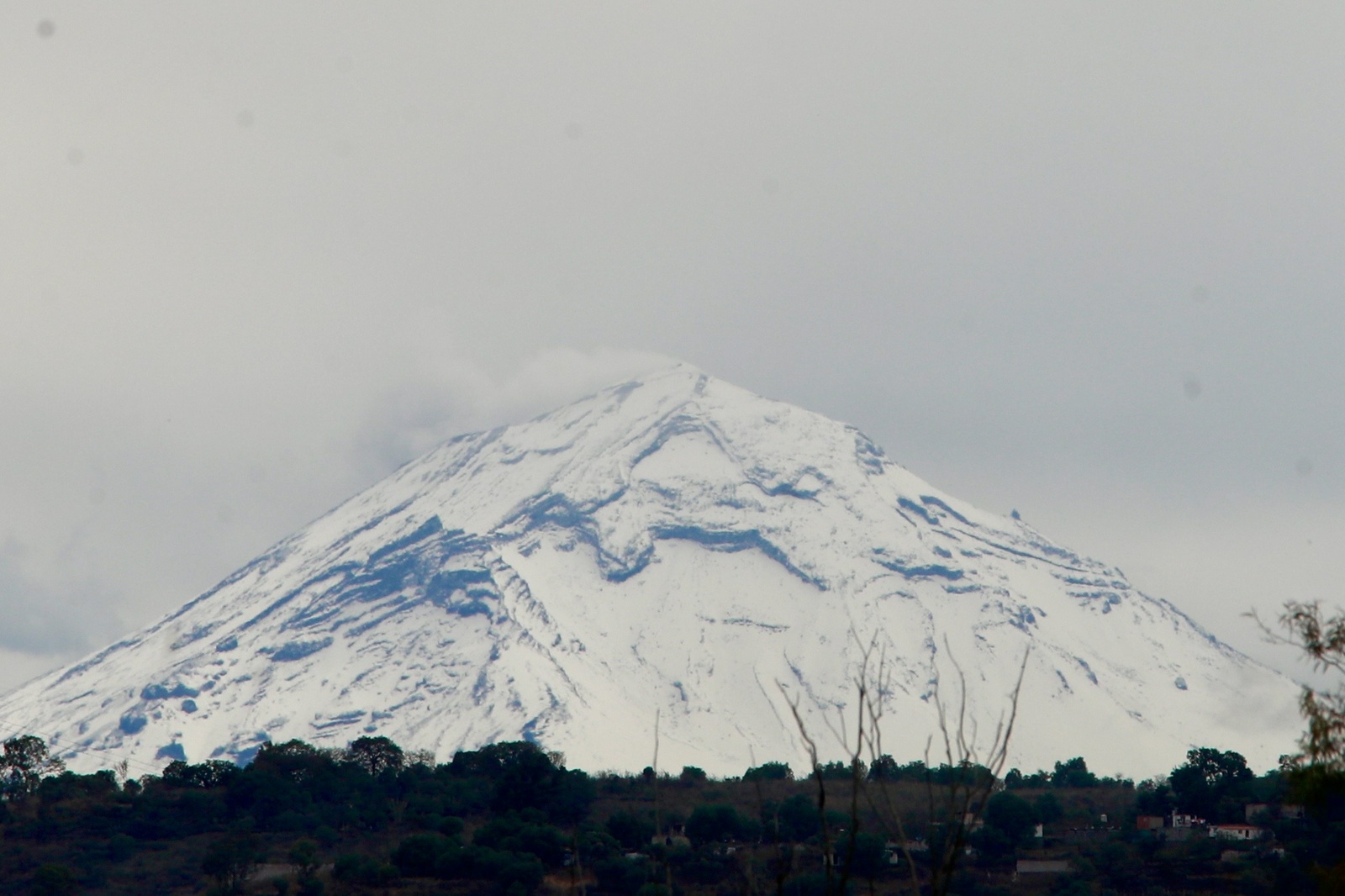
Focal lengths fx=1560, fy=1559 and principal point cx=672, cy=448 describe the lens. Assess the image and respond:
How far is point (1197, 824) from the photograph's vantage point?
79250 mm

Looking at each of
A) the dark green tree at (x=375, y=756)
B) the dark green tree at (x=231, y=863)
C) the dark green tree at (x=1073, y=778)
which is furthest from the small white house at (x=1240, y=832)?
the dark green tree at (x=375, y=756)

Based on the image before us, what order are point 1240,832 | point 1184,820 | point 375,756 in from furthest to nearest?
point 375,756
point 1184,820
point 1240,832

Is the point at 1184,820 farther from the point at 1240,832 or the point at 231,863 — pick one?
the point at 231,863

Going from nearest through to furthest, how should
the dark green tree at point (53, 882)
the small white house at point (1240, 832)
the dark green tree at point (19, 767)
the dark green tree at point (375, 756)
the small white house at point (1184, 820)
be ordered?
the dark green tree at point (53, 882) → the small white house at point (1240, 832) → the small white house at point (1184, 820) → the dark green tree at point (19, 767) → the dark green tree at point (375, 756)

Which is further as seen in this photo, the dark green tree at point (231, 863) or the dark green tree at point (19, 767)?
the dark green tree at point (19, 767)

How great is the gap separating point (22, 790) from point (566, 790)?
102 ft

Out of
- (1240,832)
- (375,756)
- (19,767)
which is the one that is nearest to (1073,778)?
(1240,832)

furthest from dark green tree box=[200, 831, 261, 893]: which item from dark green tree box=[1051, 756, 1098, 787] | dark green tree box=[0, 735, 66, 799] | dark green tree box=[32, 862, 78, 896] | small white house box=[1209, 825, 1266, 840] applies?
dark green tree box=[1051, 756, 1098, 787]

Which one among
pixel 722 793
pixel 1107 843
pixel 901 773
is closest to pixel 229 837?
pixel 722 793

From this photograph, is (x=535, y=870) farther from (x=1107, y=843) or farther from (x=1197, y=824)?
(x=1197, y=824)

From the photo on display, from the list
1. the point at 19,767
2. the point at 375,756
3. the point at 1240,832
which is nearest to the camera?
the point at 1240,832

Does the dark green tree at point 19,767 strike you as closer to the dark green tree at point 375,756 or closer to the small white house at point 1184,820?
the dark green tree at point 375,756

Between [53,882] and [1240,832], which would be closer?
[53,882]

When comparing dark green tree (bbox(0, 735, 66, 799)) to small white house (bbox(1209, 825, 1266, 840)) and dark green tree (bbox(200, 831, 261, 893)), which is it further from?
small white house (bbox(1209, 825, 1266, 840))
